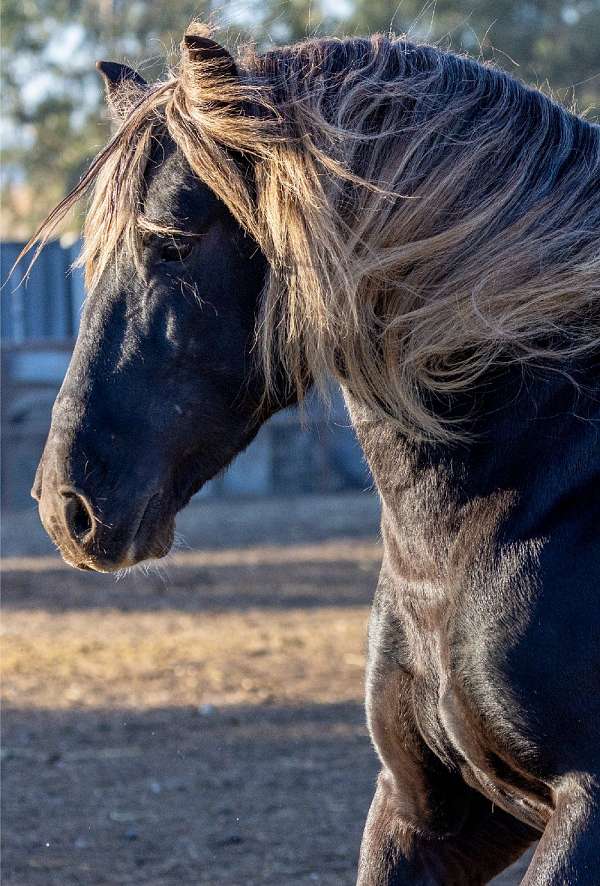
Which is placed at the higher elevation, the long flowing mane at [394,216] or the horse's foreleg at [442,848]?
the long flowing mane at [394,216]

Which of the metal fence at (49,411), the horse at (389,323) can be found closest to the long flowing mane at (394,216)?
the horse at (389,323)

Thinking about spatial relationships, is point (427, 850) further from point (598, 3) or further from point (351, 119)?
point (598, 3)

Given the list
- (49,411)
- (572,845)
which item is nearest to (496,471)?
(572,845)

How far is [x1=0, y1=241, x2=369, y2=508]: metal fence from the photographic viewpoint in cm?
1193

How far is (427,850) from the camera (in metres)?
2.29

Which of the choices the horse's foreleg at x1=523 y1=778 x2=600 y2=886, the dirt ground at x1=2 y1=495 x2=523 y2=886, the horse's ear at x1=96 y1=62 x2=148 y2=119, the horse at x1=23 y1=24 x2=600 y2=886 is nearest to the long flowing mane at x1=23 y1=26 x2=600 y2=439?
the horse at x1=23 y1=24 x2=600 y2=886

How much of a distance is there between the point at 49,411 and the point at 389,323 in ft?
41.4

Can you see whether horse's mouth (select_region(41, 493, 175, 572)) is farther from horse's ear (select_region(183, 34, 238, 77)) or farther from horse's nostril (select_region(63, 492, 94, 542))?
horse's ear (select_region(183, 34, 238, 77))

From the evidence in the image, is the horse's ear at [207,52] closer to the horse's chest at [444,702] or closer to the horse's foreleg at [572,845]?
the horse's chest at [444,702]

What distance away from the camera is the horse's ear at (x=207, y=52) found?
2.10 meters

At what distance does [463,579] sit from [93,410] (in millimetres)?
747

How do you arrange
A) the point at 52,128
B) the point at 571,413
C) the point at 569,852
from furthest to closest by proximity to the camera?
the point at 52,128
the point at 571,413
the point at 569,852

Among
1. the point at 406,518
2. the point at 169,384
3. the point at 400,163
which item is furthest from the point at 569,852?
the point at 400,163

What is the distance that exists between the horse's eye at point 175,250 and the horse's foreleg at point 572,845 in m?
1.16
